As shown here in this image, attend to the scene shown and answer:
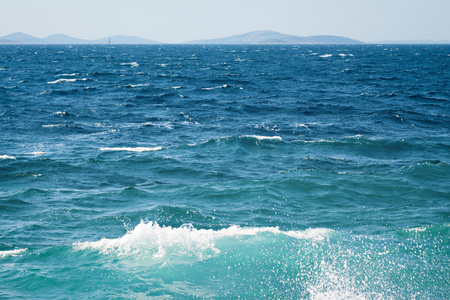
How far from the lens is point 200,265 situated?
36.5 ft

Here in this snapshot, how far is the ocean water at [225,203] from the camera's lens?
10.4 metres

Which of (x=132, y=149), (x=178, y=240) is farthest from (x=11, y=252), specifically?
(x=132, y=149)

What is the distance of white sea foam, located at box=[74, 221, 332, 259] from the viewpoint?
11.9m

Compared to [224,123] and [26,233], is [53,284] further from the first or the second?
[224,123]

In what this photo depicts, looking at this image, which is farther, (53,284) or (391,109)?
(391,109)

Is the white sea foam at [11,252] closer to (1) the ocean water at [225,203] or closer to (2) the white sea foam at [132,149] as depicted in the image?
(1) the ocean water at [225,203]

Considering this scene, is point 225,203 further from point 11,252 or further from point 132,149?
point 132,149

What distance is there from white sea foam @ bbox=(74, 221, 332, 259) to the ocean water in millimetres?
55

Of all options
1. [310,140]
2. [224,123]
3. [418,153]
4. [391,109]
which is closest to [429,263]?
Answer: [418,153]

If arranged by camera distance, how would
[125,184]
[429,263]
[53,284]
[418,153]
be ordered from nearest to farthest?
1. [53,284]
2. [429,263]
3. [125,184]
4. [418,153]

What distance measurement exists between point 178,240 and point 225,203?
180 inches

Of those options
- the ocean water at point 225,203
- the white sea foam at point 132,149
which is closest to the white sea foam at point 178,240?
the ocean water at point 225,203

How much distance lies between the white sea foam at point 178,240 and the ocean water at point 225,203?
55 mm

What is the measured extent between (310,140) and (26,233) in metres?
18.2
